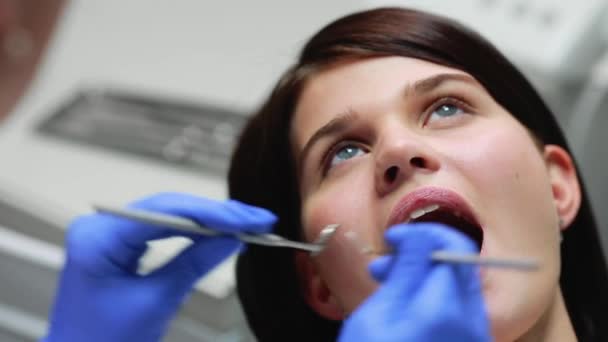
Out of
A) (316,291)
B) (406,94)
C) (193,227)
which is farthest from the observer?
(316,291)

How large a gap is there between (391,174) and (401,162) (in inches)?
0.8

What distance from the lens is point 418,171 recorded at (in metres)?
0.81

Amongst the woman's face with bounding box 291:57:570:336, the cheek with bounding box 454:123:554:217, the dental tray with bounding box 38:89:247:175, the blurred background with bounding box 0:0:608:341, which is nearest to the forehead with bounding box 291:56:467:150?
the woman's face with bounding box 291:57:570:336

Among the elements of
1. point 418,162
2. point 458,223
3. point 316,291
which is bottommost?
point 316,291

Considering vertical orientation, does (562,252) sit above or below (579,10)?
below

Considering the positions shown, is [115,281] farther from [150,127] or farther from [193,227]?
[150,127]

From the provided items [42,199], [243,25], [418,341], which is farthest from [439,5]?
[418,341]

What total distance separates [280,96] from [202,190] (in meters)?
0.45

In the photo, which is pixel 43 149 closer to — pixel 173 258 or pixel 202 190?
pixel 202 190

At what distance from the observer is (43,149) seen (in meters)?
1.55

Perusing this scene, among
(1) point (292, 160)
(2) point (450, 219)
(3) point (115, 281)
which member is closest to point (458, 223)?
(2) point (450, 219)

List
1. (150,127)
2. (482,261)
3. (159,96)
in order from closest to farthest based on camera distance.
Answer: (482,261) < (150,127) < (159,96)

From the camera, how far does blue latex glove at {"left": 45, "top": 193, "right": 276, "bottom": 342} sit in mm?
876

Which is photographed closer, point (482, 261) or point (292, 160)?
point (482, 261)
